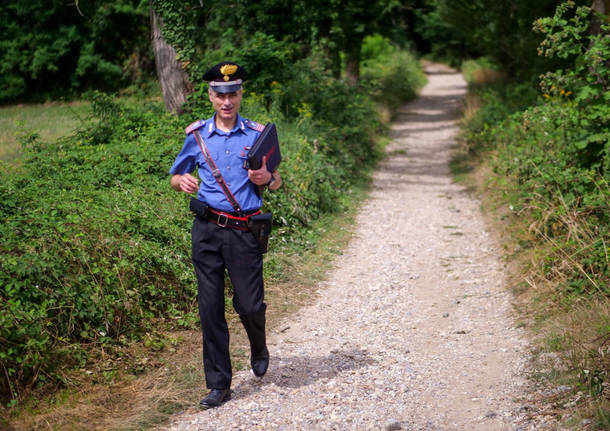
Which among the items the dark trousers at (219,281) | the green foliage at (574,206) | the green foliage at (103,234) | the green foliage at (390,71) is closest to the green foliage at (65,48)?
the green foliage at (390,71)

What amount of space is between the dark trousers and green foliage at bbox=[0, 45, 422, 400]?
95 centimetres

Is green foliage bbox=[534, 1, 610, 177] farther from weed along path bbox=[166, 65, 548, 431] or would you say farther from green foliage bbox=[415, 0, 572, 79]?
green foliage bbox=[415, 0, 572, 79]

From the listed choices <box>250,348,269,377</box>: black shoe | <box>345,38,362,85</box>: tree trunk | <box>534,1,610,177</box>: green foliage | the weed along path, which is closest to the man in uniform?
<box>250,348,269,377</box>: black shoe

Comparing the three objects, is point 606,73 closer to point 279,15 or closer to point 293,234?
point 293,234

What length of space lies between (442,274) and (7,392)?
505 cm

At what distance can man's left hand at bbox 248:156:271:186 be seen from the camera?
4.20 meters

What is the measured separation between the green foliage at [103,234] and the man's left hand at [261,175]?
A: 1.59m

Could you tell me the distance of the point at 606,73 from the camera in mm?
6680

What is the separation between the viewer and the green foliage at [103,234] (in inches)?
176

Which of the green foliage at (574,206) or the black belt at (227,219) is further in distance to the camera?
the green foliage at (574,206)

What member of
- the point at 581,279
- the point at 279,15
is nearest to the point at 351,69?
the point at 279,15

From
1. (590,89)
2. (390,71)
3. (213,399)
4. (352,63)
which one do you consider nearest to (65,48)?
(352,63)

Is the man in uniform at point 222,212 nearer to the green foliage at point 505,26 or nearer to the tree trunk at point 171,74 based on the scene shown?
the tree trunk at point 171,74

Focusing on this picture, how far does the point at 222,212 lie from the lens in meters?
4.27
